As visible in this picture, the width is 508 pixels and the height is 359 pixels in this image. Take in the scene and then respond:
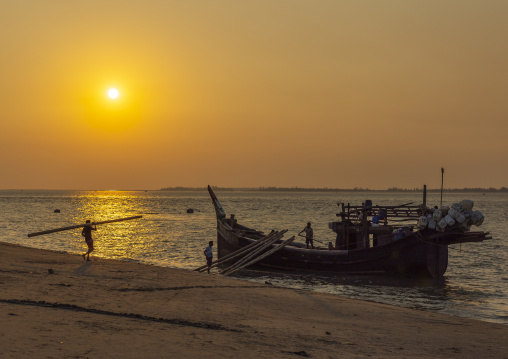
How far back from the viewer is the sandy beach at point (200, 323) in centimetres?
827

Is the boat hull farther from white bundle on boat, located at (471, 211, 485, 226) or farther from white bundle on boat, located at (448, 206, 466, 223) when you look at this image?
white bundle on boat, located at (471, 211, 485, 226)

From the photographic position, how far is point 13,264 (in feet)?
55.0

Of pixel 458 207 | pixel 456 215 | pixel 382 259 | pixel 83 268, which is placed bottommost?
pixel 382 259

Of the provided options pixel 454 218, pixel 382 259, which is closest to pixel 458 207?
pixel 454 218

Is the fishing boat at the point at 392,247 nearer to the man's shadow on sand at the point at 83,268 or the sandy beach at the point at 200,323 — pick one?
the sandy beach at the point at 200,323

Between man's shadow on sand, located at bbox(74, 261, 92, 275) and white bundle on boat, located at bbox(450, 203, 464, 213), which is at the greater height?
white bundle on boat, located at bbox(450, 203, 464, 213)

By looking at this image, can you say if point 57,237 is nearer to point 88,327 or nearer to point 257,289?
point 257,289

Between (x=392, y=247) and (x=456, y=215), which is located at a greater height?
(x=456, y=215)

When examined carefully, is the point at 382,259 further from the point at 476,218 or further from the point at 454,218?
the point at 476,218

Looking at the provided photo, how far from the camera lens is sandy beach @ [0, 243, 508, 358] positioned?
8273mm

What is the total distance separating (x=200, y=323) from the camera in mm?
10320

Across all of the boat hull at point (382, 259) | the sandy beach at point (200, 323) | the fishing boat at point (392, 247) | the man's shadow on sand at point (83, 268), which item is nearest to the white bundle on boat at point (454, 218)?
the fishing boat at point (392, 247)

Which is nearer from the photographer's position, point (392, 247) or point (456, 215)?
point (456, 215)

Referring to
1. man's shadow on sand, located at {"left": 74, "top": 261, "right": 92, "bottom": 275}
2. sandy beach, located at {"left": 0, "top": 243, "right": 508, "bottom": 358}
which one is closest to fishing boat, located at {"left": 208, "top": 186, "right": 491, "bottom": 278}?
sandy beach, located at {"left": 0, "top": 243, "right": 508, "bottom": 358}
